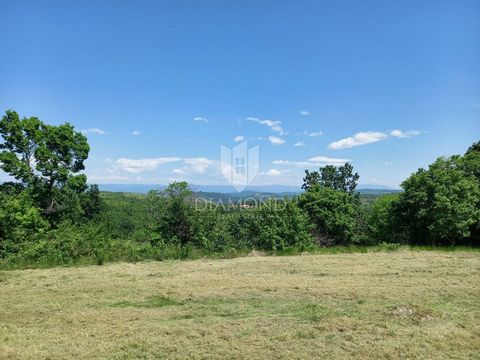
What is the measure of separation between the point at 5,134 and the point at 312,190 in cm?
2419

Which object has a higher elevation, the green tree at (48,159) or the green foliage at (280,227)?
the green tree at (48,159)

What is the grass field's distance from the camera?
16.9 ft

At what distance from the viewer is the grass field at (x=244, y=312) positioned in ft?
16.9

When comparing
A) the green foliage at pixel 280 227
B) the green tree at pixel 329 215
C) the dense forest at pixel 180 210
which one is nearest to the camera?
the dense forest at pixel 180 210

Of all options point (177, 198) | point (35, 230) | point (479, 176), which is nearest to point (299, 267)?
point (177, 198)

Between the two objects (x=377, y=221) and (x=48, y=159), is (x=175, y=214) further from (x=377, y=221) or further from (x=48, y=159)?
(x=377, y=221)

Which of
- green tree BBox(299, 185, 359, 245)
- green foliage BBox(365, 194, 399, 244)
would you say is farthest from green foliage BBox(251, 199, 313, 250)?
green foliage BBox(365, 194, 399, 244)

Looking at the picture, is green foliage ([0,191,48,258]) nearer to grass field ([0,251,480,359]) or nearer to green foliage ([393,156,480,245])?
grass field ([0,251,480,359])

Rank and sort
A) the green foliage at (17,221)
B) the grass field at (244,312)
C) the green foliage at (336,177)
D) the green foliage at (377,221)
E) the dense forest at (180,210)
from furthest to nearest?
the green foliage at (336,177) < the green foliage at (377,221) < the dense forest at (180,210) < the green foliage at (17,221) < the grass field at (244,312)

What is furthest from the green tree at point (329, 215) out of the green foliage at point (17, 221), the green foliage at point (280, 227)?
the green foliage at point (17, 221)

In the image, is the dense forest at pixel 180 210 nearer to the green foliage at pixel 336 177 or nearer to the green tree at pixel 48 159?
the green tree at pixel 48 159

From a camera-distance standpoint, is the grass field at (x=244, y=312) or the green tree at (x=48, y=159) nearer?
the grass field at (x=244, y=312)

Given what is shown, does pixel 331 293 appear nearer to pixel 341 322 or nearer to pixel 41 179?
pixel 341 322

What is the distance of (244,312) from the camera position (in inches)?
270
